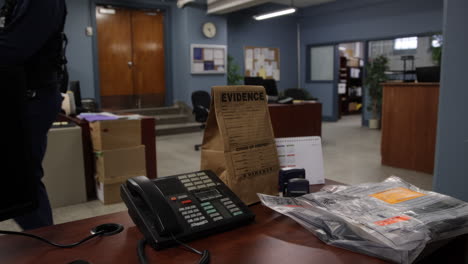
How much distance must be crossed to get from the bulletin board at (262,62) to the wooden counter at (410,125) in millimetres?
4886

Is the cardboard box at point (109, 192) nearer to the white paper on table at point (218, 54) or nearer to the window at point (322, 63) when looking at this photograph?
the white paper on table at point (218, 54)

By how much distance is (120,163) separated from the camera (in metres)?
3.08

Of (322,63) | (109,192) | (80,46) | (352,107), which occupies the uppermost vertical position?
(80,46)

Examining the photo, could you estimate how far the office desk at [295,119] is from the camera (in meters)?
5.13

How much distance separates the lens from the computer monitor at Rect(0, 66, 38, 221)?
62 cm

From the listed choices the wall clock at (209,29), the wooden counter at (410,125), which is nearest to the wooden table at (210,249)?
the wooden counter at (410,125)

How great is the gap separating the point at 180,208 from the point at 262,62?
29.1 ft

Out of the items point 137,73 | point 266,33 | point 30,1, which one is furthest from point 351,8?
point 30,1

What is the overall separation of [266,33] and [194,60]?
255 cm

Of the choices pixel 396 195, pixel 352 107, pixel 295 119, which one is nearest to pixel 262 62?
pixel 352 107

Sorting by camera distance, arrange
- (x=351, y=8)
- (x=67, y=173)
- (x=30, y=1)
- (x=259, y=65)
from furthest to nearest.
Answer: (x=259, y=65) < (x=351, y=8) < (x=67, y=173) < (x=30, y=1)

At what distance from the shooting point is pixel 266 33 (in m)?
9.30

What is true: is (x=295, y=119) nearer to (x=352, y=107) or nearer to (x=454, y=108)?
(x=454, y=108)

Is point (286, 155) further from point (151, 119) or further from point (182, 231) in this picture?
point (151, 119)
